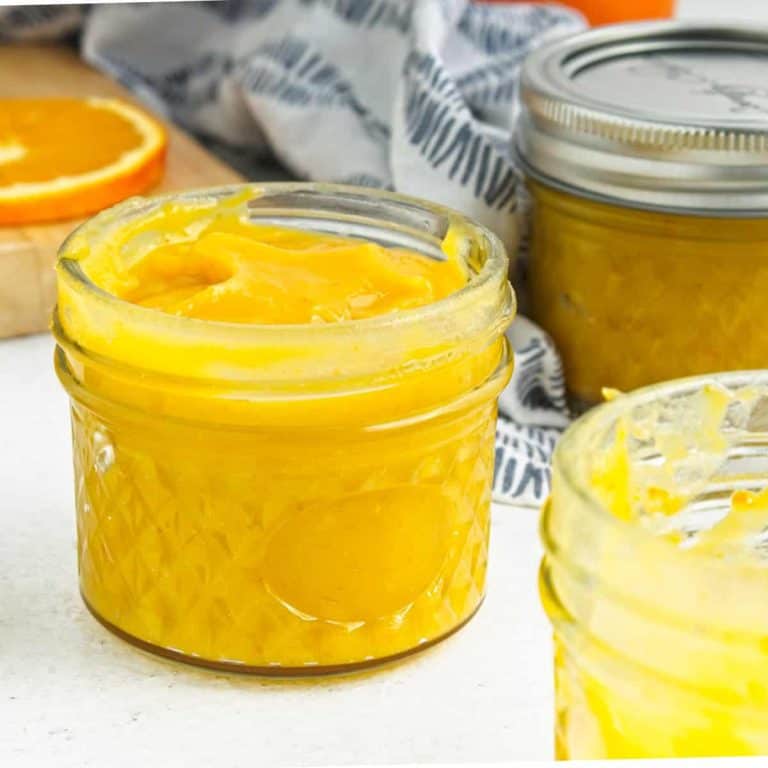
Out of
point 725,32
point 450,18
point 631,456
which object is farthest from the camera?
point 450,18

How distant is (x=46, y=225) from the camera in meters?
1.34

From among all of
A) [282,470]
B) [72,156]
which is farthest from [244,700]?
[72,156]

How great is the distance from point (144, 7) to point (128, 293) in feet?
3.04

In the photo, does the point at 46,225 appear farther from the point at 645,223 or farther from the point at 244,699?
the point at 244,699

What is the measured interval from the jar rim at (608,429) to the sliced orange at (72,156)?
77 cm

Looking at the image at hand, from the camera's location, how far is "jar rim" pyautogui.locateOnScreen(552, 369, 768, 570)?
0.58 m

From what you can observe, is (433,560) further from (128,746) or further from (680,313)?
(680,313)

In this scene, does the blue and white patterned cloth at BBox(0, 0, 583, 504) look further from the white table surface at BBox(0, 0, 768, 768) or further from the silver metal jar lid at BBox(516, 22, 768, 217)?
the white table surface at BBox(0, 0, 768, 768)

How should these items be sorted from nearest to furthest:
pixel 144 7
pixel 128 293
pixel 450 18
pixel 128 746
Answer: pixel 128 746 < pixel 128 293 < pixel 450 18 < pixel 144 7

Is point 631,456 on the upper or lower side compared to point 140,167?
upper

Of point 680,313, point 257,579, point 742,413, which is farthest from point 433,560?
point 680,313

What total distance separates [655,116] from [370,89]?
17.9 inches

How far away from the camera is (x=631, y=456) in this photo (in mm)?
674

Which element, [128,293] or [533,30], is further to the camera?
[533,30]
